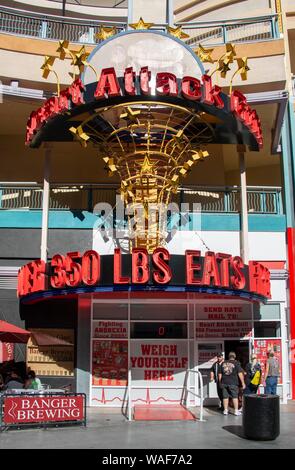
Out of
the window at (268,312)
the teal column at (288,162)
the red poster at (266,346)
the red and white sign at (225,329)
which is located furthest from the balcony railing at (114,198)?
the red poster at (266,346)

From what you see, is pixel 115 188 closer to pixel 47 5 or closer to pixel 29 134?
pixel 29 134

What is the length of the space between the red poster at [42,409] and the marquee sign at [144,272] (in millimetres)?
3093

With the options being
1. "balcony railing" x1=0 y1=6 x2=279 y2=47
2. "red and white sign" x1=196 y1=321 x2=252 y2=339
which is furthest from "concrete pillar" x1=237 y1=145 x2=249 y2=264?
"balcony railing" x1=0 y1=6 x2=279 y2=47

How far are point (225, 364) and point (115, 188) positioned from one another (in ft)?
23.3

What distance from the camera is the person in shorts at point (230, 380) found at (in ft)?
49.1

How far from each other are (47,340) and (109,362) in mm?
2066

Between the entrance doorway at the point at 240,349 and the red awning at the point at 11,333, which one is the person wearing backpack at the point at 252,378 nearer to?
the entrance doorway at the point at 240,349

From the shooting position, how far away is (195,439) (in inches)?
459

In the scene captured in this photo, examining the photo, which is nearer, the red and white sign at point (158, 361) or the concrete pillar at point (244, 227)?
the red and white sign at point (158, 361)

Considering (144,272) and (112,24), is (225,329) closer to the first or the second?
(144,272)

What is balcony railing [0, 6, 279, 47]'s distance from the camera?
19.8 metres

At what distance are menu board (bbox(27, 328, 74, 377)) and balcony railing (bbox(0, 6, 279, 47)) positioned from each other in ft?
33.5

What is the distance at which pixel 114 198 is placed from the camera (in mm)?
19219

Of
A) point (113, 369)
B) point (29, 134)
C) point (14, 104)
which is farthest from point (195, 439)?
point (14, 104)
